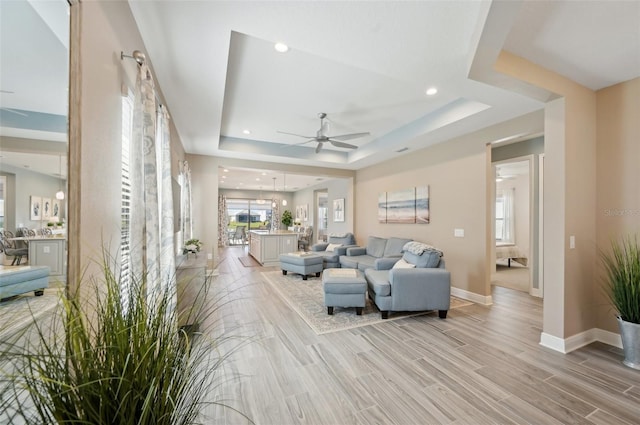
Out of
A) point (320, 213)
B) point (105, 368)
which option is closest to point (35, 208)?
point (105, 368)

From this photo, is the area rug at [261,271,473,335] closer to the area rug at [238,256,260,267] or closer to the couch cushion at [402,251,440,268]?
the couch cushion at [402,251,440,268]

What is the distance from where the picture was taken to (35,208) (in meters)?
0.85

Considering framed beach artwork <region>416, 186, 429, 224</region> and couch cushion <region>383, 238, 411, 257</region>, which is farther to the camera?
couch cushion <region>383, 238, 411, 257</region>

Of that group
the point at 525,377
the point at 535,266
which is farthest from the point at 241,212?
Result: the point at 525,377

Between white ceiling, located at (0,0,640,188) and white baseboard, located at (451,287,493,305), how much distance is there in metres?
2.65

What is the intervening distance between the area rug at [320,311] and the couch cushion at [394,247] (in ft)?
4.12

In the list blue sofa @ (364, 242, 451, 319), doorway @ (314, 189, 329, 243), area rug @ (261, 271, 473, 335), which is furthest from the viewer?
doorway @ (314, 189, 329, 243)

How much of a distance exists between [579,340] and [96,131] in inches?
175

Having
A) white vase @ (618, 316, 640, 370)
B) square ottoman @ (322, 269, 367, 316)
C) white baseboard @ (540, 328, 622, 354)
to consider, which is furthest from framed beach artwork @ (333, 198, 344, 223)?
white vase @ (618, 316, 640, 370)

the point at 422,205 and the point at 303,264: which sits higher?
the point at 422,205

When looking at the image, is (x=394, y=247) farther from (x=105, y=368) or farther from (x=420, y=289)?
(x=105, y=368)

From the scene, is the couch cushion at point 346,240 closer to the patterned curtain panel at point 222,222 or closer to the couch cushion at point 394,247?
the couch cushion at point 394,247

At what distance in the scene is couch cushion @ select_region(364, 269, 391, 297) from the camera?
341 cm

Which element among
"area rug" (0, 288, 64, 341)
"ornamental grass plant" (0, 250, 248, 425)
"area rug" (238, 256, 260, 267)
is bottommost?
"area rug" (238, 256, 260, 267)
